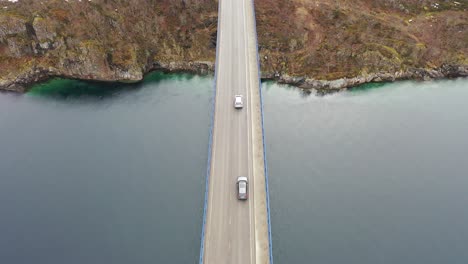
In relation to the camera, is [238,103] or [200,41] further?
[200,41]

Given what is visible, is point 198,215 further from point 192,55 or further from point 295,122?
Answer: point 192,55

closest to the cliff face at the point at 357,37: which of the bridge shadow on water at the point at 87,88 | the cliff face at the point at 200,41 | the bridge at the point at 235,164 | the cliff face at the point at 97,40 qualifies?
the cliff face at the point at 200,41

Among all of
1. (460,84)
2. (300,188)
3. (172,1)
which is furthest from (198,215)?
(460,84)

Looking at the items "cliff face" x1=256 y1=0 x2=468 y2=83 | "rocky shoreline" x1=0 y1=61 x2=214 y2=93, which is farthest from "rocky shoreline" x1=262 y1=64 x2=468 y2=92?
"rocky shoreline" x1=0 y1=61 x2=214 y2=93

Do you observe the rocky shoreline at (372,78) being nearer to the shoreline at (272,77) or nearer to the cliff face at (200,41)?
the shoreline at (272,77)

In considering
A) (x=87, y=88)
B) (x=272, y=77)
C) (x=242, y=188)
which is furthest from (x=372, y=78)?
(x=87, y=88)

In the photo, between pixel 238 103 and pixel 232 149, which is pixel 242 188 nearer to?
pixel 232 149
